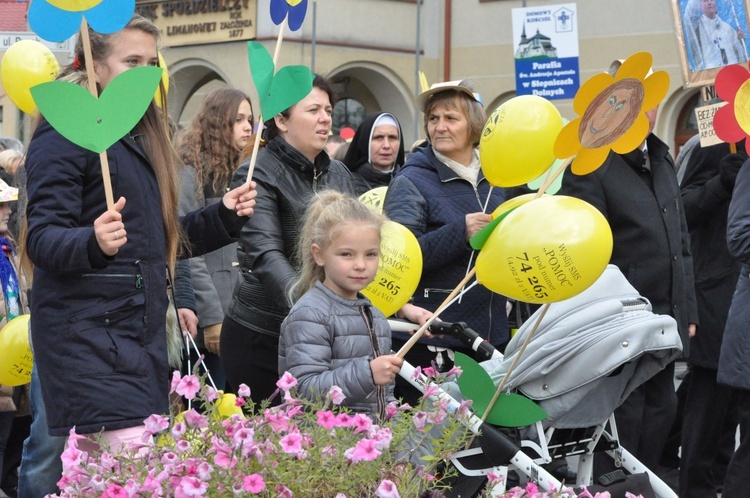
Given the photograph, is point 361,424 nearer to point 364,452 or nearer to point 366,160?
point 364,452

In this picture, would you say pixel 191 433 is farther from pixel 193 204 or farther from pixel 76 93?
pixel 193 204

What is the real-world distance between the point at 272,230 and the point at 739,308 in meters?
2.01

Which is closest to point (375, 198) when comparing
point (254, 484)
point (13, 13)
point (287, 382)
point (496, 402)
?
point (496, 402)

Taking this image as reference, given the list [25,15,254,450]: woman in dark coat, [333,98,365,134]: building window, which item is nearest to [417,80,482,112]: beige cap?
[25,15,254,450]: woman in dark coat

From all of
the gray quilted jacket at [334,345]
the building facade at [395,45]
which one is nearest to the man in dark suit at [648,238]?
the gray quilted jacket at [334,345]

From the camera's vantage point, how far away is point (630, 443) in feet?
17.9

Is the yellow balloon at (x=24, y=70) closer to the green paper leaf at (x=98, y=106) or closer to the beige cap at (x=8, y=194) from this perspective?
the beige cap at (x=8, y=194)

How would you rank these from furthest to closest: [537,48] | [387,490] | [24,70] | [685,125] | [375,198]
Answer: [685,125] < [537,48] < [24,70] < [375,198] < [387,490]

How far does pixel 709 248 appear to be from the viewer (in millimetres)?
6777

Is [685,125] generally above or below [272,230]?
below

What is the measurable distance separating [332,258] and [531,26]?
12406mm

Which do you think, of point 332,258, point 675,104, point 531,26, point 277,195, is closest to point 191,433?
point 332,258

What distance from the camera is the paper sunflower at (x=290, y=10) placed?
13.8ft

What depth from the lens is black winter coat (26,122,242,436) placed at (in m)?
3.65
